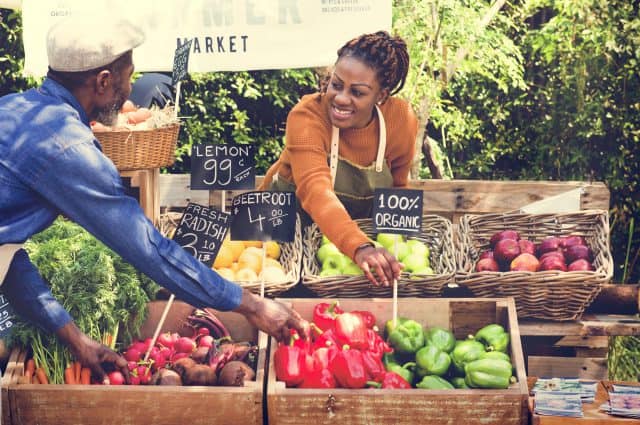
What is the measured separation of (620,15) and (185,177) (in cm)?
353

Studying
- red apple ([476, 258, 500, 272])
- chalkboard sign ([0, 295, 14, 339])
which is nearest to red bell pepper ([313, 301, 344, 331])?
red apple ([476, 258, 500, 272])

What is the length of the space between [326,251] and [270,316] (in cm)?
79

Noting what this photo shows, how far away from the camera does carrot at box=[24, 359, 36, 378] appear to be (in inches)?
125

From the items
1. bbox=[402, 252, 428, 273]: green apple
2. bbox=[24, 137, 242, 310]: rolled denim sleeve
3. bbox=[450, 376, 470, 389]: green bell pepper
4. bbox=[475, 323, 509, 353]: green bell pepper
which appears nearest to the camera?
bbox=[24, 137, 242, 310]: rolled denim sleeve

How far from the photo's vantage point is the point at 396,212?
3.46 metres

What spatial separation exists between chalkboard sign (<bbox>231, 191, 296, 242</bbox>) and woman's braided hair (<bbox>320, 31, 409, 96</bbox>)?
0.77m

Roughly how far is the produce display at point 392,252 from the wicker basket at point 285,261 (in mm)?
96

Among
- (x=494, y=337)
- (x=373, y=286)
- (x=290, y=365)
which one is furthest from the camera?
(x=373, y=286)

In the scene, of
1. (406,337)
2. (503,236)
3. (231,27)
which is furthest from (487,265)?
(231,27)

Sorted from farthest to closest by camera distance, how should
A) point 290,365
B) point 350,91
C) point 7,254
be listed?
point 350,91, point 290,365, point 7,254

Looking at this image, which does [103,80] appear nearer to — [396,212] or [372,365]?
[396,212]

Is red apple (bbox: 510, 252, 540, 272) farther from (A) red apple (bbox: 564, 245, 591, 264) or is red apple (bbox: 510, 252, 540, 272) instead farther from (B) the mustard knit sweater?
(B) the mustard knit sweater

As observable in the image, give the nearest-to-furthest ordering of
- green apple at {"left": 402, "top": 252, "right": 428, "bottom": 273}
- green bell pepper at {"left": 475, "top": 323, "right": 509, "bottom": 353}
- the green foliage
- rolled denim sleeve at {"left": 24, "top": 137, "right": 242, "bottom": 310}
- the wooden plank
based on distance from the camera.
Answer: rolled denim sleeve at {"left": 24, "top": 137, "right": 242, "bottom": 310} → green bell pepper at {"left": 475, "top": 323, "right": 509, "bottom": 353} → green apple at {"left": 402, "top": 252, "right": 428, "bottom": 273} → the wooden plank → the green foliage

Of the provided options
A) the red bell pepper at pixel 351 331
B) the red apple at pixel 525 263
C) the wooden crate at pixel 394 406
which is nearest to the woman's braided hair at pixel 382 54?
the red apple at pixel 525 263
